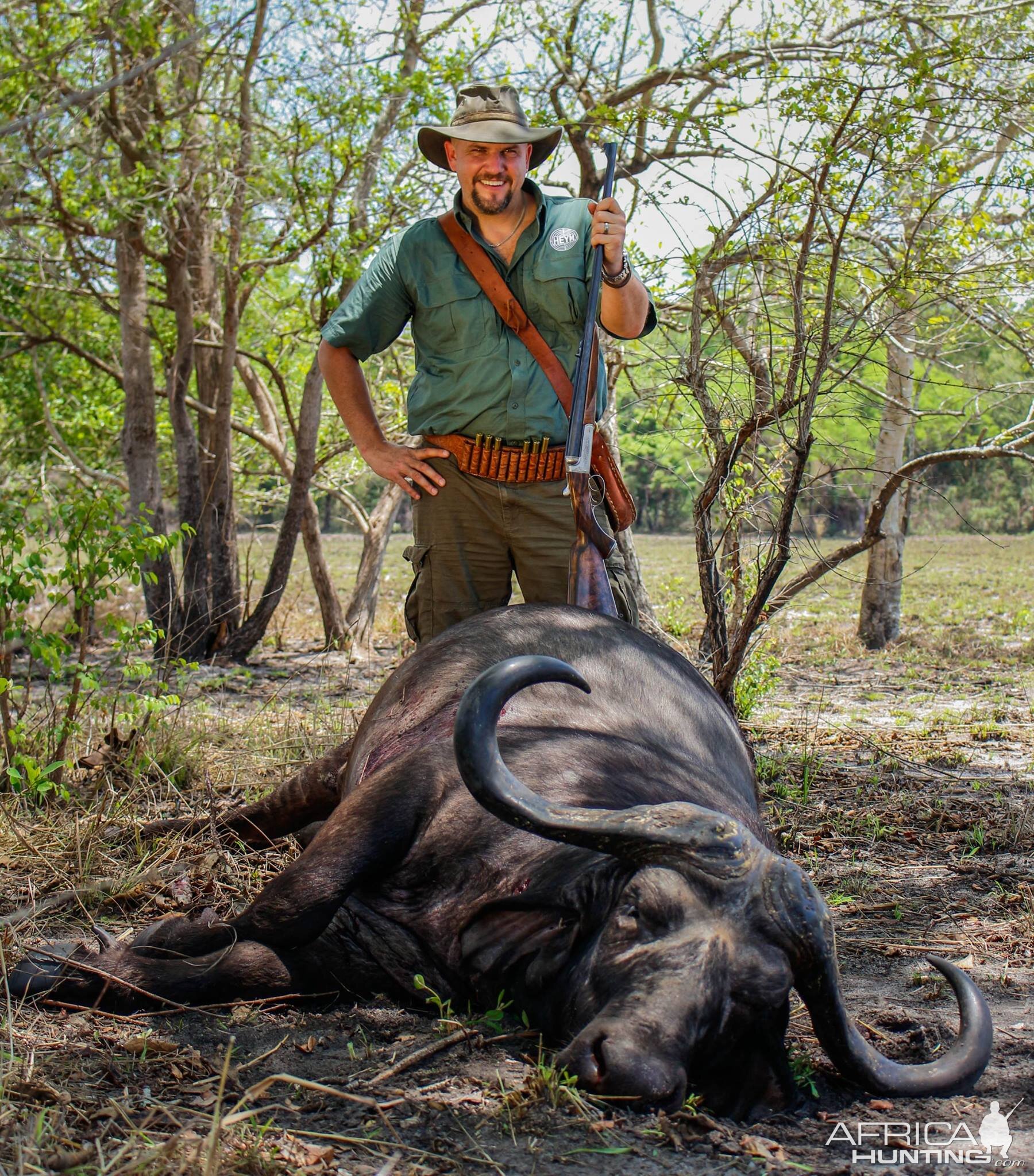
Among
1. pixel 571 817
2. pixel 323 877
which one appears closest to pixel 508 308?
pixel 323 877

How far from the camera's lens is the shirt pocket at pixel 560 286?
429 centimetres

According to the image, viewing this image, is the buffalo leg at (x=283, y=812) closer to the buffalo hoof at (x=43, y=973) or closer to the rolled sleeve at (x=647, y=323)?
the buffalo hoof at (x=43, y=973)

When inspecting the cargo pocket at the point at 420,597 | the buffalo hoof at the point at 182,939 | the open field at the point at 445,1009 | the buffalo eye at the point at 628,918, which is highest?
the cargo pocket at the point at 420,597

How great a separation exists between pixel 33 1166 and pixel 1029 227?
7788 millimetres

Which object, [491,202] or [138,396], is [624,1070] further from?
[138,396]

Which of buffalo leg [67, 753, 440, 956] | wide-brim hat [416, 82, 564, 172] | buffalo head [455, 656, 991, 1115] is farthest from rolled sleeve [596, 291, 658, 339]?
buffalo head [455, 656, 991, 1115]

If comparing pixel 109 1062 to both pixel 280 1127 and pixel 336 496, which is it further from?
pixel 336 496

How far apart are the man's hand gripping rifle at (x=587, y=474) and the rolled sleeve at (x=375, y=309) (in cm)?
70

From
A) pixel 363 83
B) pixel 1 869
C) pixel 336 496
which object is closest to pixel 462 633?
pixel 1 869

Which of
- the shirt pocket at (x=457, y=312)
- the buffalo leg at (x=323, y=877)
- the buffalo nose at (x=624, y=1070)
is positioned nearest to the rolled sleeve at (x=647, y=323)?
the shirt pocket at (x=457, y=312)

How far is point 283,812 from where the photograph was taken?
444 centimetres

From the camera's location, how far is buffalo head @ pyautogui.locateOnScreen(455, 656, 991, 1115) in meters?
2.45

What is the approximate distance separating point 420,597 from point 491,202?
4.87ft

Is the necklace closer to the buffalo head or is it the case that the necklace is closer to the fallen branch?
the buffalo head
